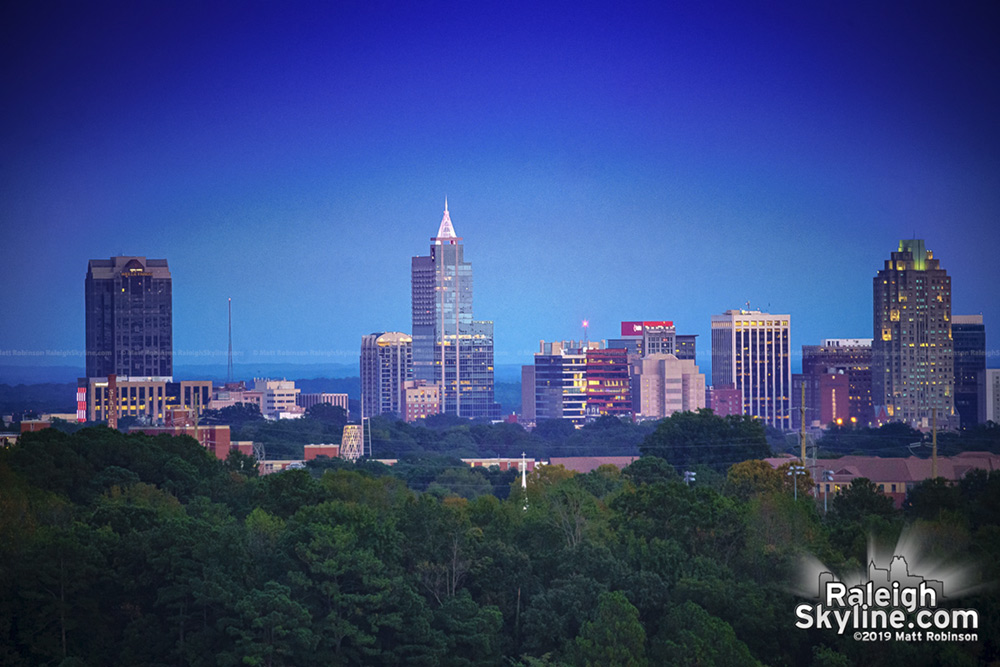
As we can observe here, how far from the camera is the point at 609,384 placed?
147 metres

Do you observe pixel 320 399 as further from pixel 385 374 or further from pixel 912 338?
pixel 912 338

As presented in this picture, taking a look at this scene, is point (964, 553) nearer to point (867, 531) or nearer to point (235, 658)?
point (867, 531)

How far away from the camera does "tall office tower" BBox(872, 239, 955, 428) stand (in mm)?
133125

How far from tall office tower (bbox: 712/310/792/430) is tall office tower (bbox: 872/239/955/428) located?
Result: 10132 millimetres

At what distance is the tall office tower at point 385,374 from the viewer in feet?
552

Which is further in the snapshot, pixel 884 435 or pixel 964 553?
pixel 884 435

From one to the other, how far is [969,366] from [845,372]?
40.2 feet

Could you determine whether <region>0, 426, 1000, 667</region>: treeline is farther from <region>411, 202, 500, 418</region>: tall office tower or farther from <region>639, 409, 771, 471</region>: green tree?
<region>411, 202, 500, 418</region>: tall office tower

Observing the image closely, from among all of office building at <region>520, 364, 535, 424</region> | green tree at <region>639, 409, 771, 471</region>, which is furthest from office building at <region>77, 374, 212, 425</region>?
green tree at <region>639, 409, 771, 471</region>

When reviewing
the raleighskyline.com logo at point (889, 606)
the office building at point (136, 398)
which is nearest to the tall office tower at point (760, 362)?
the office building at point (136, 398)

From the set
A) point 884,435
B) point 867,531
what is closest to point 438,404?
point 884,435

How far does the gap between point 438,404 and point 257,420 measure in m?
43.4

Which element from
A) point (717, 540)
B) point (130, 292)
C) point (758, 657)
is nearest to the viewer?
point (758, 657)

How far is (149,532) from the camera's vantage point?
30.2m
